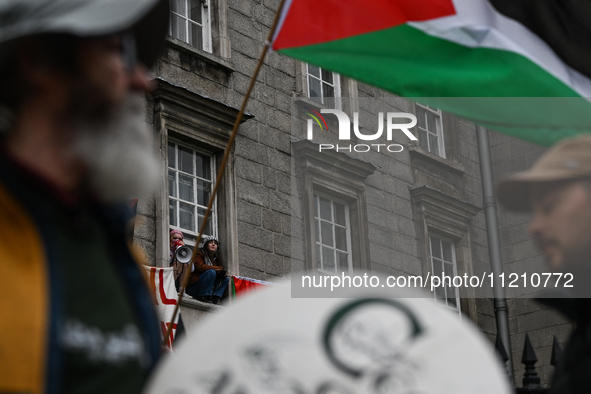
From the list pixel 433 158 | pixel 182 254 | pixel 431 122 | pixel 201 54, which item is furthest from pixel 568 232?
pixel 431 122

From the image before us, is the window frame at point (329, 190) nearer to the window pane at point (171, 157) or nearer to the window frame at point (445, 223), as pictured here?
the window frame at point (445, 223)

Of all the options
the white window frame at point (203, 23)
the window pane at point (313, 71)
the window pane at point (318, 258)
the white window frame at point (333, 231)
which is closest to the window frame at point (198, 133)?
the white window frame at point (203, 23)

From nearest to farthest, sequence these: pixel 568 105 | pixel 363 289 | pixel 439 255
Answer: pixel 363 289
pixel 568 105
pixel 439 255

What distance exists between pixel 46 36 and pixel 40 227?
0.36m

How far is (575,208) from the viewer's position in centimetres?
239

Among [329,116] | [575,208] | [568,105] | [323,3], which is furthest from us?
[329,116]

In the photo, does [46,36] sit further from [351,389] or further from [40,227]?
[351,389]

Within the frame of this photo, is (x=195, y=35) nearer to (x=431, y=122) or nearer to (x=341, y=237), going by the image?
(x=341, y=237)

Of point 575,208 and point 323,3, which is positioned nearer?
point 575,208

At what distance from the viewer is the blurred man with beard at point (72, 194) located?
1.56 m

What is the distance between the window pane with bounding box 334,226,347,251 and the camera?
47.8ft

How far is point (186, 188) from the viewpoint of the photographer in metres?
12.3

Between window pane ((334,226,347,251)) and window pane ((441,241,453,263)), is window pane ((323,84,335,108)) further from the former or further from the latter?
window pane ((441,241,453,263))

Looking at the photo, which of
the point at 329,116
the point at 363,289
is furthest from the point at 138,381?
the point at 329,116
